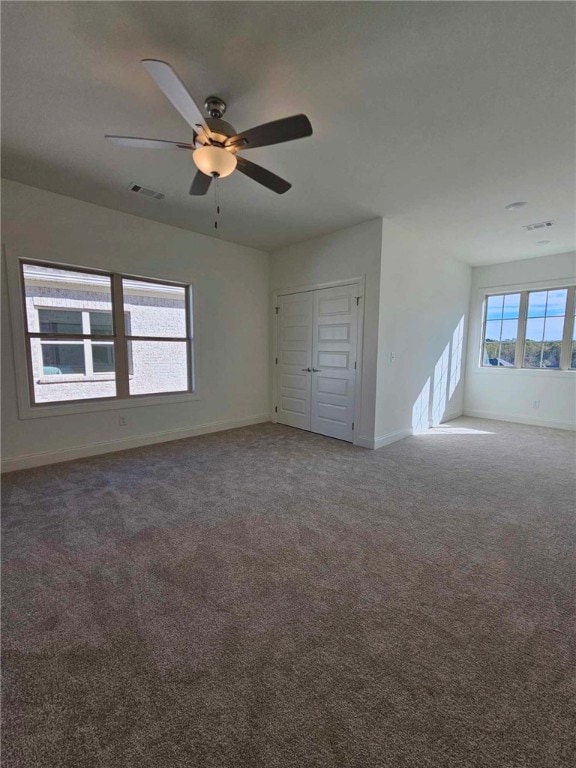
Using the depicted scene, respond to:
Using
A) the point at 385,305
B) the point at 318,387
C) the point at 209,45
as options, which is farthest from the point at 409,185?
the point at 318,387

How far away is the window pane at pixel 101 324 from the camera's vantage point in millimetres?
3793

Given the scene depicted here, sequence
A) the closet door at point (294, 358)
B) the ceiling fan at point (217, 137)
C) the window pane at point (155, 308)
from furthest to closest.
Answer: the closet door at point (294, 358), the window pane at point (155, 308), the ceiling fan at point (217, 137)

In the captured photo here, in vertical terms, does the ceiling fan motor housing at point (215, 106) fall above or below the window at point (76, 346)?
above

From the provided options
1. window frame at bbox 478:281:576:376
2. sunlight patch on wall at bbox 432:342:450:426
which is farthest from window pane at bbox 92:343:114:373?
window frame at bbox 478:281:576:376

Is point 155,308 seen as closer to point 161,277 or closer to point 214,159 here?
point 161,277

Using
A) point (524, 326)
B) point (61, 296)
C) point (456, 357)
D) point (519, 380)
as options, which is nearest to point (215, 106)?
point (61, 296)

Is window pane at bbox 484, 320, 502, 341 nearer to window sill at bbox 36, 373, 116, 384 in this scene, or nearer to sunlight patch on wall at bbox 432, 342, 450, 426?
sunlight patch on wall at bbox 432, 342, 450, 426

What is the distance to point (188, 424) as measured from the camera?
4633 millimetres

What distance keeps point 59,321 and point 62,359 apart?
1.39ft

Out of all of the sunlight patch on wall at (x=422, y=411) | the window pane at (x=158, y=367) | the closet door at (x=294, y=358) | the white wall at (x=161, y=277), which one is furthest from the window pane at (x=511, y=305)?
the window pane at (x=158, y=367)

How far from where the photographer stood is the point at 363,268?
4051 millimetres

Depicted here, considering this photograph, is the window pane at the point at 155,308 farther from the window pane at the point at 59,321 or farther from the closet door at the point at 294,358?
the closet door at the point at 294,358

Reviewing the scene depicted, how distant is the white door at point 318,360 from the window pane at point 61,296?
2568 mm

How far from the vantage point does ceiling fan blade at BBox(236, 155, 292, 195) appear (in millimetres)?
2150
